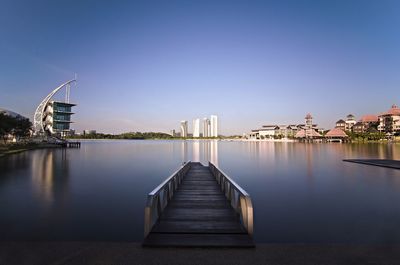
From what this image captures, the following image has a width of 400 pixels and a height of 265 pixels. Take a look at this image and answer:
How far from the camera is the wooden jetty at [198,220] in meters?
5.34

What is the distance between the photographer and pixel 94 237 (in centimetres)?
795

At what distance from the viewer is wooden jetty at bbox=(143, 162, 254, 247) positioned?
534cm

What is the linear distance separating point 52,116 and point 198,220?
107 meters

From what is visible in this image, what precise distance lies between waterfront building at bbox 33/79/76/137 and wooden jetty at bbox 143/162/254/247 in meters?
98.9

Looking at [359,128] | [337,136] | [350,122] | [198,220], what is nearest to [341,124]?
[350,122]

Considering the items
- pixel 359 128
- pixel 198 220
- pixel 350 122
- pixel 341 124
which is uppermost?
pixel 350 122

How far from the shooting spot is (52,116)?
322ft

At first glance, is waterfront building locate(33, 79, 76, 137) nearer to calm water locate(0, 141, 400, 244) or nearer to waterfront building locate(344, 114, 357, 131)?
calm water locate(0, 141, 400, 244)

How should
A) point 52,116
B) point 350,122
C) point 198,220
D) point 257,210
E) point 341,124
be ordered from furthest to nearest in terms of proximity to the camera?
1. point 341,124
2. point 350,122
3. point 52,116
4. point 257,210
5. point 198,220

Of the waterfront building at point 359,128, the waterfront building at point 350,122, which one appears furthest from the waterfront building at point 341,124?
the waterfront building at point 359,128

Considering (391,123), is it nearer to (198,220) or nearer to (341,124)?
(341,124)

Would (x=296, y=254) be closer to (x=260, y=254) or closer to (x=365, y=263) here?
(x=260, y=254)

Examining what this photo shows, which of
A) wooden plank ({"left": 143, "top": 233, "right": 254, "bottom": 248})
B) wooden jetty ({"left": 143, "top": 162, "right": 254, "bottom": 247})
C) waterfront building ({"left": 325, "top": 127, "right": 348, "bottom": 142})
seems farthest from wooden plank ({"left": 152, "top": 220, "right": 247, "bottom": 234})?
waterfront building ({"left": 325, "top": 127, "right": 348, "bottom": 142})

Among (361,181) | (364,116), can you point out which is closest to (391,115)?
(364,116)
